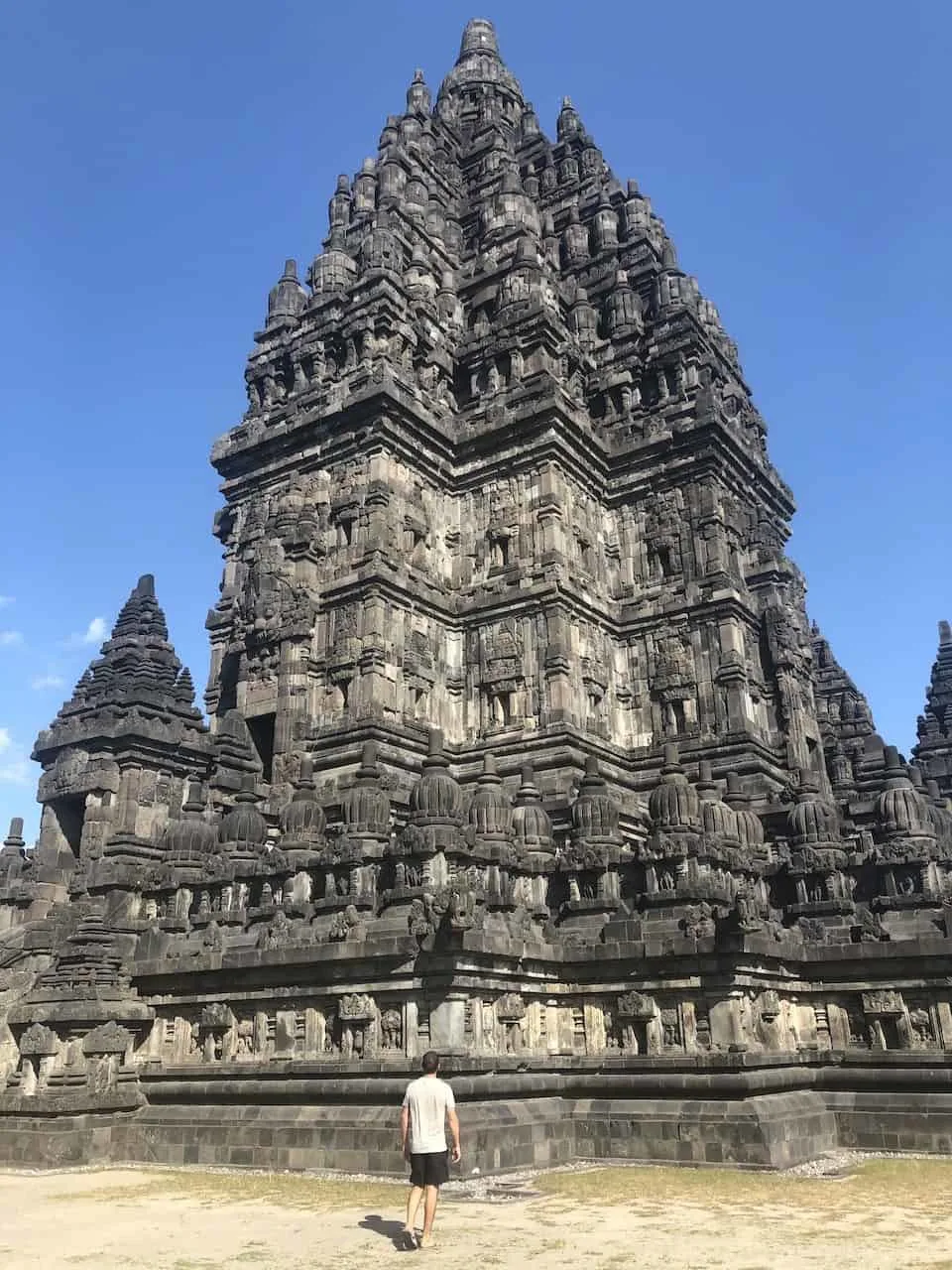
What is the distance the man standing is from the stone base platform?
4974mm

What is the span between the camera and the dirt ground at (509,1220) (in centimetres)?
1058

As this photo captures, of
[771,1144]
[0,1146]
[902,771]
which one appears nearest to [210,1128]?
[0,1146]

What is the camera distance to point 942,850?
2659 cm

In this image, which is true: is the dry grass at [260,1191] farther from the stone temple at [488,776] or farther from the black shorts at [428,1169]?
the black shorts at [428,1169]

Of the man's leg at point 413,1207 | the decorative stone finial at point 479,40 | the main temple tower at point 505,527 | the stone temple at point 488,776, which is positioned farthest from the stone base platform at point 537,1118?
the decorative stone finial at point 479,40

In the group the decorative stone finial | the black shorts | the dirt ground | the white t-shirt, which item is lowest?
the dirt ground

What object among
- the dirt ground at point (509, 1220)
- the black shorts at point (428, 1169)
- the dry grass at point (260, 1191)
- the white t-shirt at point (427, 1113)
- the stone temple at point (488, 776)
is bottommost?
the dirt ground at point (509, 1220)

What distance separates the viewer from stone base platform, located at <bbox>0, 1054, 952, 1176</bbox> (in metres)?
17.0

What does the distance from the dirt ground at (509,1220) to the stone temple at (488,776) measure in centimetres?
166

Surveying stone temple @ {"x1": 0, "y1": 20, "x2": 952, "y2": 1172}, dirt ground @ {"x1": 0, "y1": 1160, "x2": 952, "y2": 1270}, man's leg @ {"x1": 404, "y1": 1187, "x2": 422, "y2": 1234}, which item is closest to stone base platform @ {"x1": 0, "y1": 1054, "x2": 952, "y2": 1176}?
stone temple @ {"x1": 0, "y1": 20, "x2": 952, "y2": 1172}

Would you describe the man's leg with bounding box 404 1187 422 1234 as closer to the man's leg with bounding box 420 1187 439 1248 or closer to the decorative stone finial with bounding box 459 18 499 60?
the man's leg with bounding box 420 1187 439 1248

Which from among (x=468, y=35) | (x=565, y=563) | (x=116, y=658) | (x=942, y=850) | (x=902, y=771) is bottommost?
(x=942, y=850)

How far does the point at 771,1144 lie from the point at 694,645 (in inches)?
790

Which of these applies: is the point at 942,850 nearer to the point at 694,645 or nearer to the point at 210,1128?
the point at 694,645
